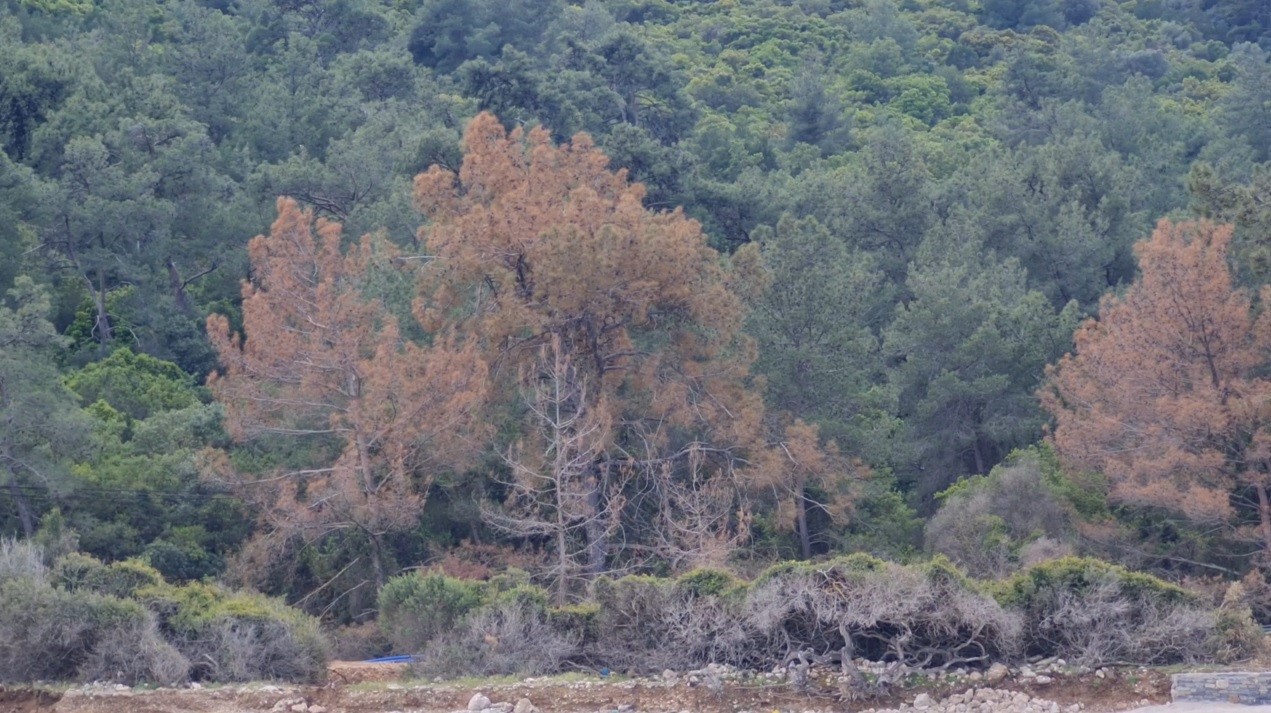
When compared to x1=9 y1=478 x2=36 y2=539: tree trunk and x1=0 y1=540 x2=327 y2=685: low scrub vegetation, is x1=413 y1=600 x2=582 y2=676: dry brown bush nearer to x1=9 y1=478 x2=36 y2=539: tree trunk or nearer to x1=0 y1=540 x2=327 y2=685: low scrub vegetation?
x1=0 y1=540 x2=327 y2=685: low scrub vegetation

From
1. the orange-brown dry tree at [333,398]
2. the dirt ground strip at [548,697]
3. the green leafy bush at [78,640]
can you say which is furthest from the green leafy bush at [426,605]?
the orange-brown dry tree at [333,398]

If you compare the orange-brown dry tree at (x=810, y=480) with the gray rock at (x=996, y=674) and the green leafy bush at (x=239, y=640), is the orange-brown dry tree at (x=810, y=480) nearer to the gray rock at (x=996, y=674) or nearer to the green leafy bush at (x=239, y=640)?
the gray rock at (x=996, y=674)

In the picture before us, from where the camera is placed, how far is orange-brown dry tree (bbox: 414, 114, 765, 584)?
27.7 m

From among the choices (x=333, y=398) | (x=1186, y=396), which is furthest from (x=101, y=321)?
(x=1186, y=396)

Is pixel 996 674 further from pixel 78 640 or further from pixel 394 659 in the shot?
pixel 78 640

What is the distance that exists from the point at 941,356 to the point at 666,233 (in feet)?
27.3

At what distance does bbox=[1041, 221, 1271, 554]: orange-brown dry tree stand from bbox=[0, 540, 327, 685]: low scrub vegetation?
14.2m

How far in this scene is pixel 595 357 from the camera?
29.0m

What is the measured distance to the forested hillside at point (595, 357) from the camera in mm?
27438

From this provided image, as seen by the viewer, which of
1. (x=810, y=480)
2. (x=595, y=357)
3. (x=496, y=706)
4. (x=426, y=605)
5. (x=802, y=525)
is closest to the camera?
(x=496, y=706)

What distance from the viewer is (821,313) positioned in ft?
106

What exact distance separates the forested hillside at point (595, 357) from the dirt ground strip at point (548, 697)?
6101mm

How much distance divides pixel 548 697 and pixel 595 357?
33.1ft

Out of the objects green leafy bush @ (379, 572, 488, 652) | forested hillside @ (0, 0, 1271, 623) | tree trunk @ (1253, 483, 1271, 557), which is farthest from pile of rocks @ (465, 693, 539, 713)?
tree trunk @ (1253, 483, 1271, 557)
